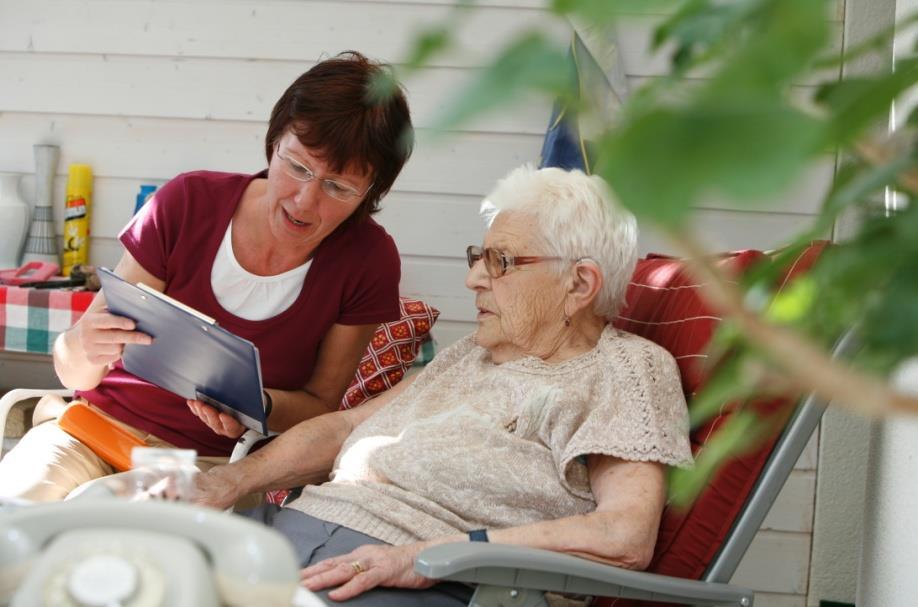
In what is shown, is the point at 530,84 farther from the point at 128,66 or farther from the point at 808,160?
the point at 128,66

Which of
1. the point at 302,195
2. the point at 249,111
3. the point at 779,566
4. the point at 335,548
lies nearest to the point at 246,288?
the point at 302,195

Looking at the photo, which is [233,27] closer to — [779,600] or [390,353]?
[390,353]

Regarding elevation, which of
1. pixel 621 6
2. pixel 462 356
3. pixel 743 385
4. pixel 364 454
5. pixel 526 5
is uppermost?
pixel 526 5

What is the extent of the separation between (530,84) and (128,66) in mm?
3245

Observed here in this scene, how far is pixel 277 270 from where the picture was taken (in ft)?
7.59

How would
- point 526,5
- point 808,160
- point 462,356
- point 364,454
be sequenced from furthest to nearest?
1. point 526,5
2. point 462,356
3. point 364,454
4. point 808,160

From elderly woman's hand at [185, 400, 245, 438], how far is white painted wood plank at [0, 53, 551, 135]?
1.38m

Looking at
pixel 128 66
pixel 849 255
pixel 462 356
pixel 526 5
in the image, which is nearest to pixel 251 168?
pixel 128 66

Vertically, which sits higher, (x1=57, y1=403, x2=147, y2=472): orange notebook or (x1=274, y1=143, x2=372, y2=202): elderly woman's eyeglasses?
(x1=274, y1=143, x2=372, y2=202): elderly woman's eyeglasses

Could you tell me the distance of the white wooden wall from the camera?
3.18 m

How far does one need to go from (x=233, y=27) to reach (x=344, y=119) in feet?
4.32

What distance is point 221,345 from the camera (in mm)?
1875

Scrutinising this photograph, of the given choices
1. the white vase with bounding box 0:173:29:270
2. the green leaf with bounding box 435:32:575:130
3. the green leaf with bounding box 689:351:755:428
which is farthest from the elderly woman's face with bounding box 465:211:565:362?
the white vase with bounding box 0:173:29:270

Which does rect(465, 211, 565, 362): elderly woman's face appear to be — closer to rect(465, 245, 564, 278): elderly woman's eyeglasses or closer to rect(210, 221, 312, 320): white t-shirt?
rect(465, 245, 564, 278): elderly woman's eyeglasses
